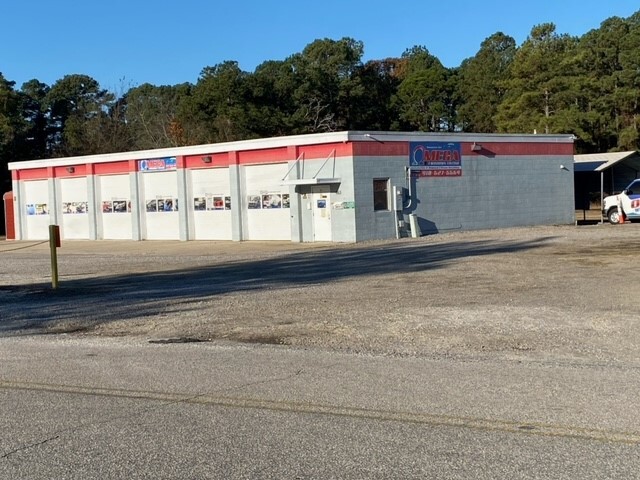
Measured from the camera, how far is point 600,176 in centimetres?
5225

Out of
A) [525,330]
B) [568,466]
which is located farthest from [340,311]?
[568,466]

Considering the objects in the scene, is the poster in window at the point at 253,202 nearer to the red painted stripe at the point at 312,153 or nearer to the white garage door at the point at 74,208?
the red painted stripe at the point at 312,153

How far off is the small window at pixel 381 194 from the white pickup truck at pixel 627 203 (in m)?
12.2

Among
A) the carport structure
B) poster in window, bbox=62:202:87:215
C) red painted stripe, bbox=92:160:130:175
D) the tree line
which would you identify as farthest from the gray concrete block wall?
the tree line

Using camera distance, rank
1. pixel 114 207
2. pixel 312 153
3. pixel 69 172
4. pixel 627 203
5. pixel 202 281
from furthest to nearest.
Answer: pixel 69 172 < pixel 114 207 < pixel 627 203 < pixel 312 153 < pixel 202 281

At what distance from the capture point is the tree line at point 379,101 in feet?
217

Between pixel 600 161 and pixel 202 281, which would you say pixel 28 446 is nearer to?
pixel 202 281

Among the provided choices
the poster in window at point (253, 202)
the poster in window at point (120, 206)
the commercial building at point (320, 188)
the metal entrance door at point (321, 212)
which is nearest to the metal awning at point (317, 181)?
the commercial building at point (320, 188)

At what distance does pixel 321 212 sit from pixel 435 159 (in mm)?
5978

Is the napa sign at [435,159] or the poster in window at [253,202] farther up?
the napa sign at [435,159]

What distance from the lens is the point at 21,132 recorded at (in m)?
70.1

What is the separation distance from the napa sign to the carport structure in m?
15.2

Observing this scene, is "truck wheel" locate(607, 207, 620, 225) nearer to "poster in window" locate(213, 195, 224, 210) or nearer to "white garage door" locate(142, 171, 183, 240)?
"poster in window" locate(213, 195, 224, 210)

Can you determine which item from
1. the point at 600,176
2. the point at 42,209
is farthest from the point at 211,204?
the point at 600,176
